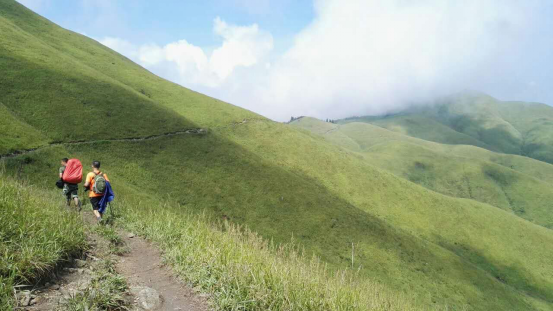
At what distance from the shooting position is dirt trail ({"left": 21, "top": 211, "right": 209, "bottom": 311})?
24.3 ft

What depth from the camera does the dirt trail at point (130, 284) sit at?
24.3 feet

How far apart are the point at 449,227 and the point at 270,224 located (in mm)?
81780

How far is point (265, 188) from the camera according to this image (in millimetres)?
71500

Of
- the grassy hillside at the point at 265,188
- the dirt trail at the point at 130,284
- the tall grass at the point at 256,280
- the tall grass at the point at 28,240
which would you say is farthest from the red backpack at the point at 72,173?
the grassy hillside at the point at 265,188

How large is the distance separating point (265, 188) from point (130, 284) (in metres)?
62.2

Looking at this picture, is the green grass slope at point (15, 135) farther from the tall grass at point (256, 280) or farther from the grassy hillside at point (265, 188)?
the tall grass at point (256, 280)

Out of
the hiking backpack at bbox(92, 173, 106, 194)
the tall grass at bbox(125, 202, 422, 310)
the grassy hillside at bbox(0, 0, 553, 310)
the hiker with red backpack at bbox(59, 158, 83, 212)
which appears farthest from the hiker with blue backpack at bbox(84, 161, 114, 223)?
the grassy hillside at bbox(0, 0, 553, 310)

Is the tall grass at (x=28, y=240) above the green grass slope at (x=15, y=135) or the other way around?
above

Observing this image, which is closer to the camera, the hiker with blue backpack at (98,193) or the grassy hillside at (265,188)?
the hiker with blue backpack at (98,193)

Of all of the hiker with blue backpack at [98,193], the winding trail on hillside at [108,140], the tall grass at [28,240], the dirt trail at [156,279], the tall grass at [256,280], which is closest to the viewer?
the tall grass at [28,240]

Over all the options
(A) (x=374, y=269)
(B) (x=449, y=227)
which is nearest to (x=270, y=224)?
(A) (x=374, y=269)

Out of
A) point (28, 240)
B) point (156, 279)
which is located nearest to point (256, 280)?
point (156, 279)

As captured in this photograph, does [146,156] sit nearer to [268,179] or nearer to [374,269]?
[268,179]

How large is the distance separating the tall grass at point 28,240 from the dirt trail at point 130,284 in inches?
14.6
